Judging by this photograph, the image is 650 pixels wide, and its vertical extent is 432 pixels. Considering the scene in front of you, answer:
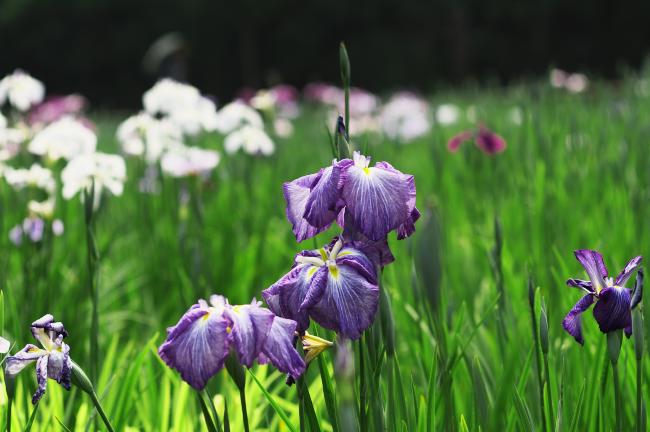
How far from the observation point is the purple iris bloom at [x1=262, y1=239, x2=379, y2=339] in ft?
2.50

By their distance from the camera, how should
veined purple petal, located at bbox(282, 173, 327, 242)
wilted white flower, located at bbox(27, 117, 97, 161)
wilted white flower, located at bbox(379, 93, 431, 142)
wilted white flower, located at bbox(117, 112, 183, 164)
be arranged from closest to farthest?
1. veined purple petal, located at bbox(282, 173, 327, 242)
2. wilted white flower, located at bbox(27, 117, 97, 161)
3. wilted white flower, located at bbox(117, 112, 183, 164)
4. wilted white flower, located at bbox(379, 93, 431, 142)

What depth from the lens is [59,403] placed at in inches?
51.0

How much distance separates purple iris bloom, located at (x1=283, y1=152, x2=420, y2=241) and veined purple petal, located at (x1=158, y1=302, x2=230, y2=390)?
16 centimetres

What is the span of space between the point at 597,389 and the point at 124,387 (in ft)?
2.56

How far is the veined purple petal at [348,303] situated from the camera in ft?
2.49

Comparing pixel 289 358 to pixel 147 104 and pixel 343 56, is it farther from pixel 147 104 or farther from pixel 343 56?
pixel 147 104

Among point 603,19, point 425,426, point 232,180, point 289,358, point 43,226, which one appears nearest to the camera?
point 289,358

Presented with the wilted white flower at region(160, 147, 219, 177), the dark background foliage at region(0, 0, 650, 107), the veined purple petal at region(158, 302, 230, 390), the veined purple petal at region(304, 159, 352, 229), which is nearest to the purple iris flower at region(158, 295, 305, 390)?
the veined purple petal at region(158, 302, 230, 390)

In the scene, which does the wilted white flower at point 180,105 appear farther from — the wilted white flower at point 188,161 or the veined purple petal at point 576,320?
the veined purple petal at point 576,320

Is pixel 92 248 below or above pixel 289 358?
above

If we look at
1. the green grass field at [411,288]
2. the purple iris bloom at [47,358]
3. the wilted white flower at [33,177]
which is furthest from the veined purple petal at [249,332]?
the wilted white flower at [33,177]

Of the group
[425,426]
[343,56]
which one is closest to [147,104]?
[343,56]

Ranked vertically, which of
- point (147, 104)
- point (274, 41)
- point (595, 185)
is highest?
point (274, 41)

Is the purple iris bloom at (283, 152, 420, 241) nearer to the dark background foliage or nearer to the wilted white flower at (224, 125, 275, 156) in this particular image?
the wilted white flower at (224, 125, 275, 156)
